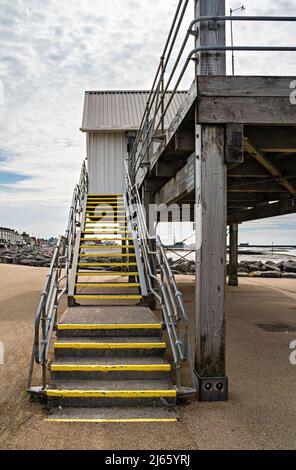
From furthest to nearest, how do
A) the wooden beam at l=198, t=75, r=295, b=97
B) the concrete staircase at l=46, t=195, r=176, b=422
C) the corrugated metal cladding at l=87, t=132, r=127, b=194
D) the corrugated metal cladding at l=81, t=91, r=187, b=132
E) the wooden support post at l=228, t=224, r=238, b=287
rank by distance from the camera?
the wooden support post at l=228, t=224, r=238, b=287 → the corrugated metal cladding at l=87, t=132, r=127, b=194 → the corrugated metal cladding at l=81, t=91, r=187, b=132 → the wooden beam at l=198, t=75, r=295, b=97 → the concrete staircase at l=46, t=195, r=176, b=422

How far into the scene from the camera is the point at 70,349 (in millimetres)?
5121

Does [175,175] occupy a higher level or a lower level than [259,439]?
higher

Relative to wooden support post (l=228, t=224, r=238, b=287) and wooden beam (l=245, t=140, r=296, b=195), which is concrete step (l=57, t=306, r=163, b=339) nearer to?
wooden beam (l=245, t=140, r=296, b=195)

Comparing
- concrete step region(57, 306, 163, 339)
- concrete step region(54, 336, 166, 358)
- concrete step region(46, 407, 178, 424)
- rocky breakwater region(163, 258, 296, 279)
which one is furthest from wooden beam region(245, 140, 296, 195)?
rocky breakwater region(163, 258, 296, 279)

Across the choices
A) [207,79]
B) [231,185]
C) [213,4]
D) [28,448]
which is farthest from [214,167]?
[231,185]

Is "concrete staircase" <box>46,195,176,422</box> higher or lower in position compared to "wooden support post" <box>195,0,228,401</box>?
lower

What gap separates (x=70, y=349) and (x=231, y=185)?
5286 millimetres

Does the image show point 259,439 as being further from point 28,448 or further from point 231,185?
point 231,185

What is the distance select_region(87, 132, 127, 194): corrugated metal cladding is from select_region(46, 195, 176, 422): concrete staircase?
30.6 ft

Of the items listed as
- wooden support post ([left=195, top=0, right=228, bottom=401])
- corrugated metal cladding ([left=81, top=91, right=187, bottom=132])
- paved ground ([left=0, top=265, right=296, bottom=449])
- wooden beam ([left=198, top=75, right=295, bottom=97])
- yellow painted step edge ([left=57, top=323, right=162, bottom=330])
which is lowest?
paved ground ([left=0, top=265, right=296, bottom=449])

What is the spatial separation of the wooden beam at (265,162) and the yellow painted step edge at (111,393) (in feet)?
10.4

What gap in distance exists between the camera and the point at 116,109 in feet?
51.1

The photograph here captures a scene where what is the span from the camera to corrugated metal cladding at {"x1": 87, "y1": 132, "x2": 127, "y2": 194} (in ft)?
49.0

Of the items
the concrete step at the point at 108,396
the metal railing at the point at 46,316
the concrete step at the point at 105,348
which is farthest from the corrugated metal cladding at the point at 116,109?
the concrete step at the point at 108,396
